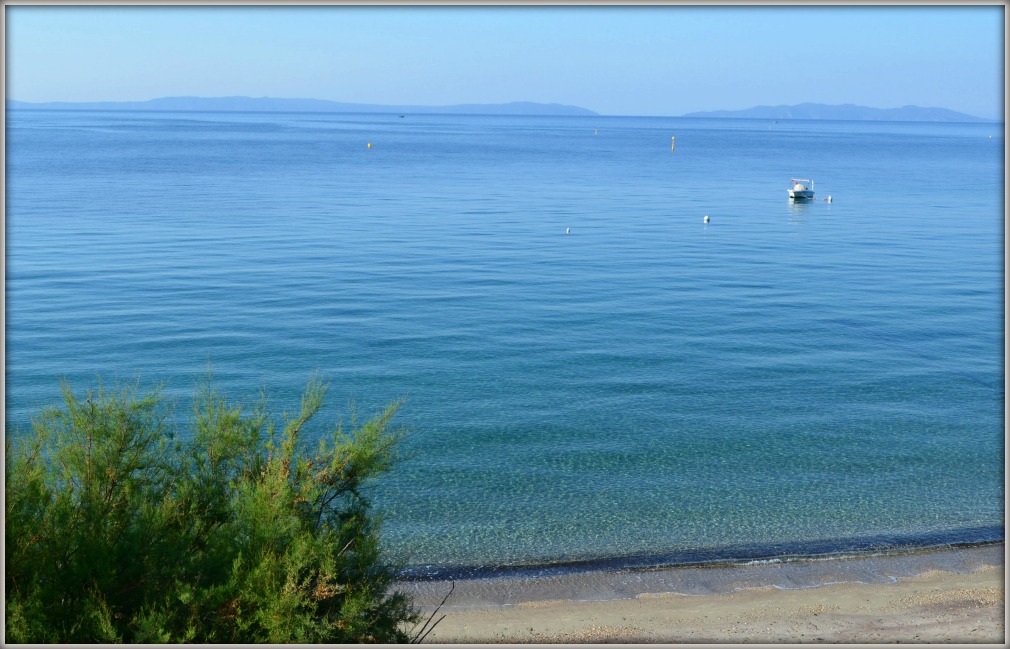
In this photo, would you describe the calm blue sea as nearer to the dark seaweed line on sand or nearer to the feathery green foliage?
the dark seaweed line on sand

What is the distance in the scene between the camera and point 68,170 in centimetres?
6438

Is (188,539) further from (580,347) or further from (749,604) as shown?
(580,347)

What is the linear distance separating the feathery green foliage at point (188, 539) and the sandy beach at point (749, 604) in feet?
9.32

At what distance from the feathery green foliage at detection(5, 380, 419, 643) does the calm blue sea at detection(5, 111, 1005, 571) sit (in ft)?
14.7

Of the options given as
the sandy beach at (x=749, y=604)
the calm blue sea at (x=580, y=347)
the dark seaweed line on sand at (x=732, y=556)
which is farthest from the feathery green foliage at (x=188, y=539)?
the calm blue sea at (x=580, y=347)

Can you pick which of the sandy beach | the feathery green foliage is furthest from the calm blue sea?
the feathery green foliage

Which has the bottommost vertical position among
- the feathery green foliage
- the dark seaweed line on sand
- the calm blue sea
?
the dark seaweed line on sand

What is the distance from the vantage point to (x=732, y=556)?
42.5ft

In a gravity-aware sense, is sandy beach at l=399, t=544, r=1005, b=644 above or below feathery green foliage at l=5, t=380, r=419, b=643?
below

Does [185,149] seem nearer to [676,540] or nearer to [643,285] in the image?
[643,285]

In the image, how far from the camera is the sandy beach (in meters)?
10.7

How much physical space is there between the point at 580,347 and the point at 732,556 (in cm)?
1035

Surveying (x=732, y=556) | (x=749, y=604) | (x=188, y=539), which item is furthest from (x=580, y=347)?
(x=188, y=539)

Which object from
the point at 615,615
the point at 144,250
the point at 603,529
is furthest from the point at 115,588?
the point at 144,250
